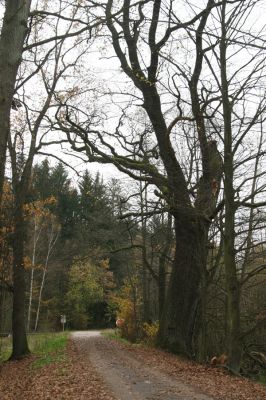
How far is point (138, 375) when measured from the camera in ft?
33.7

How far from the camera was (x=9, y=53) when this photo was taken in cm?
516

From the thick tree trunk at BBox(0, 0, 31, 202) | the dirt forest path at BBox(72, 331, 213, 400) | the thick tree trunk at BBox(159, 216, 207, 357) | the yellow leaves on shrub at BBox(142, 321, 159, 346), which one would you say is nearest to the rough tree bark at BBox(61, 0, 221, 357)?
the thick tree trunk at BBox(159, 216, 207, 357)

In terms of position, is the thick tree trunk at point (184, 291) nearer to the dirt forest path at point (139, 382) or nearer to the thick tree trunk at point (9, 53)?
the dirt forest path at point (139, 382)

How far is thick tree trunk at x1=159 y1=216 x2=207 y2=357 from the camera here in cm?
1501

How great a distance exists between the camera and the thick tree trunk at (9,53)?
16.5 ft

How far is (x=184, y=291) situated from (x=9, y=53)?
37.1 ft

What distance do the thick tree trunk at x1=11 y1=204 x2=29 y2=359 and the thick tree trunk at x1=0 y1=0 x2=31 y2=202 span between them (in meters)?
11.4

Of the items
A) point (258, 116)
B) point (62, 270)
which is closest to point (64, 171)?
point (62, 270)

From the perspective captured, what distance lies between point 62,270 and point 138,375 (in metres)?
39.7

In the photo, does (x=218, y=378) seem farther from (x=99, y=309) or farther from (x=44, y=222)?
(x=99, y=309)

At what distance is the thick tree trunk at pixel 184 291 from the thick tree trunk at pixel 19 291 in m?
5.05

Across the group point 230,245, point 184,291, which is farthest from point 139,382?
point 184,291

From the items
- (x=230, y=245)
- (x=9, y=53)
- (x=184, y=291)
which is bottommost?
(x=184, y=291)

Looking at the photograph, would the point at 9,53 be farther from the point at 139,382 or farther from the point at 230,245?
the point at 230,245
